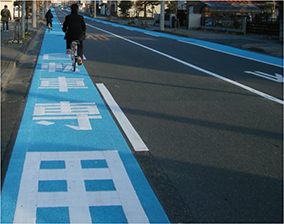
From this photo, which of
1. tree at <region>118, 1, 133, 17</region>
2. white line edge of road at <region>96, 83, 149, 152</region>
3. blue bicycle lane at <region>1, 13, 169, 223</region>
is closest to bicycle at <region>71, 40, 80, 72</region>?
white line edge of road at <region>96, 83, 149, 152</region>

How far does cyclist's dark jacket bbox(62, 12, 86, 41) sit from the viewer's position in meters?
11.0


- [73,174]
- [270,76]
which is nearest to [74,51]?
[270,76]

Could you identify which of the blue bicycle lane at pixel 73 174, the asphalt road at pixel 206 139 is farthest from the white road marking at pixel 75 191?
Result: the asphalt road at pixel 206 139

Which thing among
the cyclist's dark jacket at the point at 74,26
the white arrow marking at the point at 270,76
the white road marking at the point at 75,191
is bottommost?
the white road marking at the point at 75,191

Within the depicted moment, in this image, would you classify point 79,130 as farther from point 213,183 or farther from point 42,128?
point 213,183

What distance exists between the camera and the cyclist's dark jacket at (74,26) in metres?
11.0

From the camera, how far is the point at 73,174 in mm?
4285

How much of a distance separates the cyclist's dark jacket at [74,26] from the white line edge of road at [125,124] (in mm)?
3302

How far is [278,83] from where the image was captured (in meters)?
10.1

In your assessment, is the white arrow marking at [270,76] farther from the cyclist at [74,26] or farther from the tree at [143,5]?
the tree at [143,5]

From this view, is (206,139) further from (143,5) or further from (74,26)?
(143,5)

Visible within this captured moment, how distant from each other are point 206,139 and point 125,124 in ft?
4.64

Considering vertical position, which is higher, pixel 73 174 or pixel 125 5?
pixel 125 5

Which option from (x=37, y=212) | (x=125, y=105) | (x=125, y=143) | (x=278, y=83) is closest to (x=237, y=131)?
(x=125, y=143)
